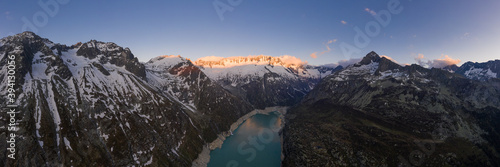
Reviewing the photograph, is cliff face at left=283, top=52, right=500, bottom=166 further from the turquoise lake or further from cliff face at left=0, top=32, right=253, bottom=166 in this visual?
cliff face at left=0, top=32, right=253, bottom=166

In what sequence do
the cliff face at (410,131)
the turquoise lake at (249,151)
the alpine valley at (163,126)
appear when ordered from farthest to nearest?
the turquoise lake at (249,151) < the cliff face at (410,131) < the alpine valley at (163,126)

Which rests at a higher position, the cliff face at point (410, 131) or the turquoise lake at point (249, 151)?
the cliff face at point (410, 131)

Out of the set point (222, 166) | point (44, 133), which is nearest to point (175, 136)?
point (222, 166)

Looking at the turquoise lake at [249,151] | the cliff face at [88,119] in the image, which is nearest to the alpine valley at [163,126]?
the cliff face at [88,119]

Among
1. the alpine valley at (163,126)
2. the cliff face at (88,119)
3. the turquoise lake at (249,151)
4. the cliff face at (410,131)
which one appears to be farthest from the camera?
the turquoise lake at (249,151)

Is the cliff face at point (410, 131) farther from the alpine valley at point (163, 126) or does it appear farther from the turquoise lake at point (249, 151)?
the turquoise lake at point (249, 151)

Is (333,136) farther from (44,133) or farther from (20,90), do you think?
(20,90)

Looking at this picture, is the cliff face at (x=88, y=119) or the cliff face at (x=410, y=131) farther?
the cliff face at (x=410, y=131)

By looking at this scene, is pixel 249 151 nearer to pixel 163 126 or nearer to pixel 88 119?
pixel 163 126

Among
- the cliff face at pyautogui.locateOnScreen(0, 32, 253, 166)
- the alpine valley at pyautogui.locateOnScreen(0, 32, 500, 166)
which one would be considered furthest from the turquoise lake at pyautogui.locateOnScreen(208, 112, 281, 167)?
the cliff face at pyautogui.locateOnScreen(0, 32, 253, 166)
